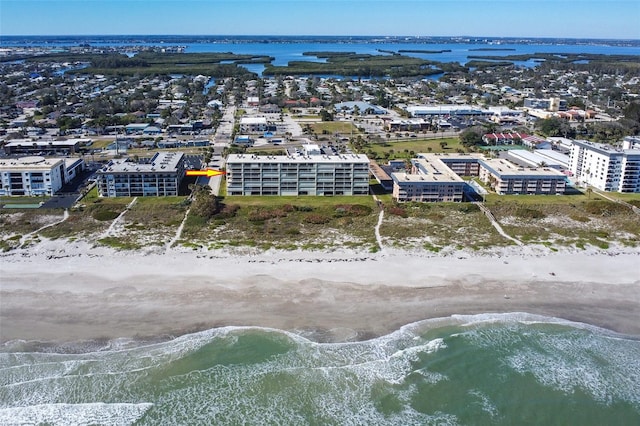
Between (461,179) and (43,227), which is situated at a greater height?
(461,179)

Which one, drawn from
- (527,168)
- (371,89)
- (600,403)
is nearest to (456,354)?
(600,403)

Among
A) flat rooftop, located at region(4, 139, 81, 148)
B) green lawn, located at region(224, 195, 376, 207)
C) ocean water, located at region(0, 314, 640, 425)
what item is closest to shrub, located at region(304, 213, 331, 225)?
green lawn, located at region(224, 195, 376, 207)

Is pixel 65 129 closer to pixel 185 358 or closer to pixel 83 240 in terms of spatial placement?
pixel 83 240

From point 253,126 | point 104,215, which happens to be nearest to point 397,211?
point 104,215

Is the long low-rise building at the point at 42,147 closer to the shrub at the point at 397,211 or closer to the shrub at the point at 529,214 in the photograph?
the shrub at the point at 397,211

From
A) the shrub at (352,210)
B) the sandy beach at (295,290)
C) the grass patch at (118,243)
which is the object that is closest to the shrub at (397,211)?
the shrub at (352,210)

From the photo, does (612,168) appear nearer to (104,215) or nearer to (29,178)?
(104,215)
